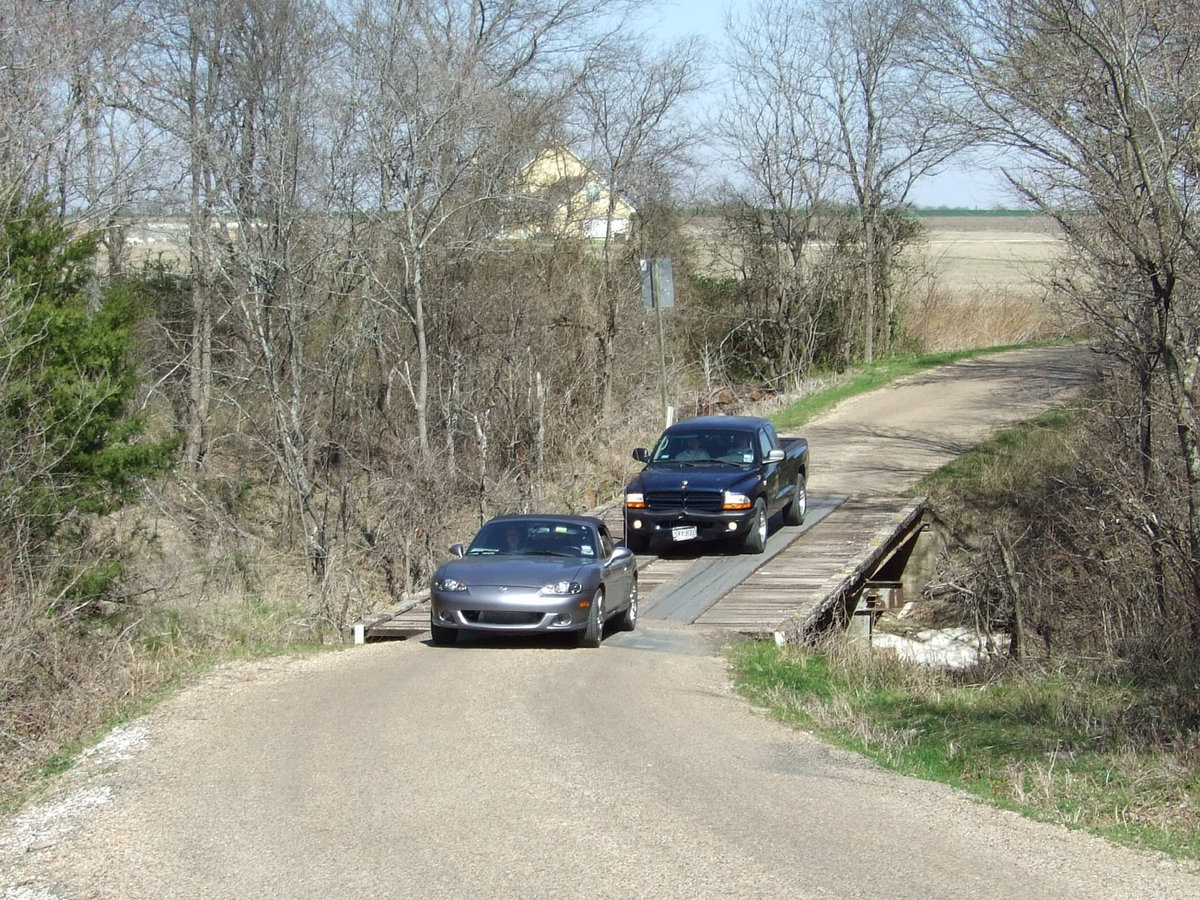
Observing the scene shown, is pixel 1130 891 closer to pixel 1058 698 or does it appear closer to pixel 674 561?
pixel 1058 698

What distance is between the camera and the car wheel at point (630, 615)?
54.1 feet

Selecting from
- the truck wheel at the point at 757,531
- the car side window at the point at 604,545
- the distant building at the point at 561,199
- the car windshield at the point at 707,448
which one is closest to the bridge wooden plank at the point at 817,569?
the truck wheel at the point at 757,531

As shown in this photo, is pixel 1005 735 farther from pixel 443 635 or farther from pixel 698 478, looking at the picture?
pixel 698 478

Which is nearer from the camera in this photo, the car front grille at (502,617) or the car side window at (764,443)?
the car front grille at (502,617)

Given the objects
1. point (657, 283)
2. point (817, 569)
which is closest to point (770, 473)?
point (817, 569)

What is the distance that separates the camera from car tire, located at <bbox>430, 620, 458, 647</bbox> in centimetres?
1517

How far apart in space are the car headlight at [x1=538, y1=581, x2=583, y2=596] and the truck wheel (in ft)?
17.9

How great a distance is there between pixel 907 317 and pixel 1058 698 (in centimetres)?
3419

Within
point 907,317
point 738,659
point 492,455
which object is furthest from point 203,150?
point 907,317

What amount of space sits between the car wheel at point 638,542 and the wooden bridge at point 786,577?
1.23ft

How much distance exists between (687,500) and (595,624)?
4.99 metres

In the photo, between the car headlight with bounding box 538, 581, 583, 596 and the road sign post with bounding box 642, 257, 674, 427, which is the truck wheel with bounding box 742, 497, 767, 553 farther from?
the road sign post with bounding box 642, 257, 674, 427

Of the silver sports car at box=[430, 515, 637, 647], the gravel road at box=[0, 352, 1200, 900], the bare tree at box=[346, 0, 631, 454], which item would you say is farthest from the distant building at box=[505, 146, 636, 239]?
the gravel road at box=[0, 352, 1200, 900]

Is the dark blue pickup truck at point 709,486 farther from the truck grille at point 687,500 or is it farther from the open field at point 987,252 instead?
the open field at point 987,252
